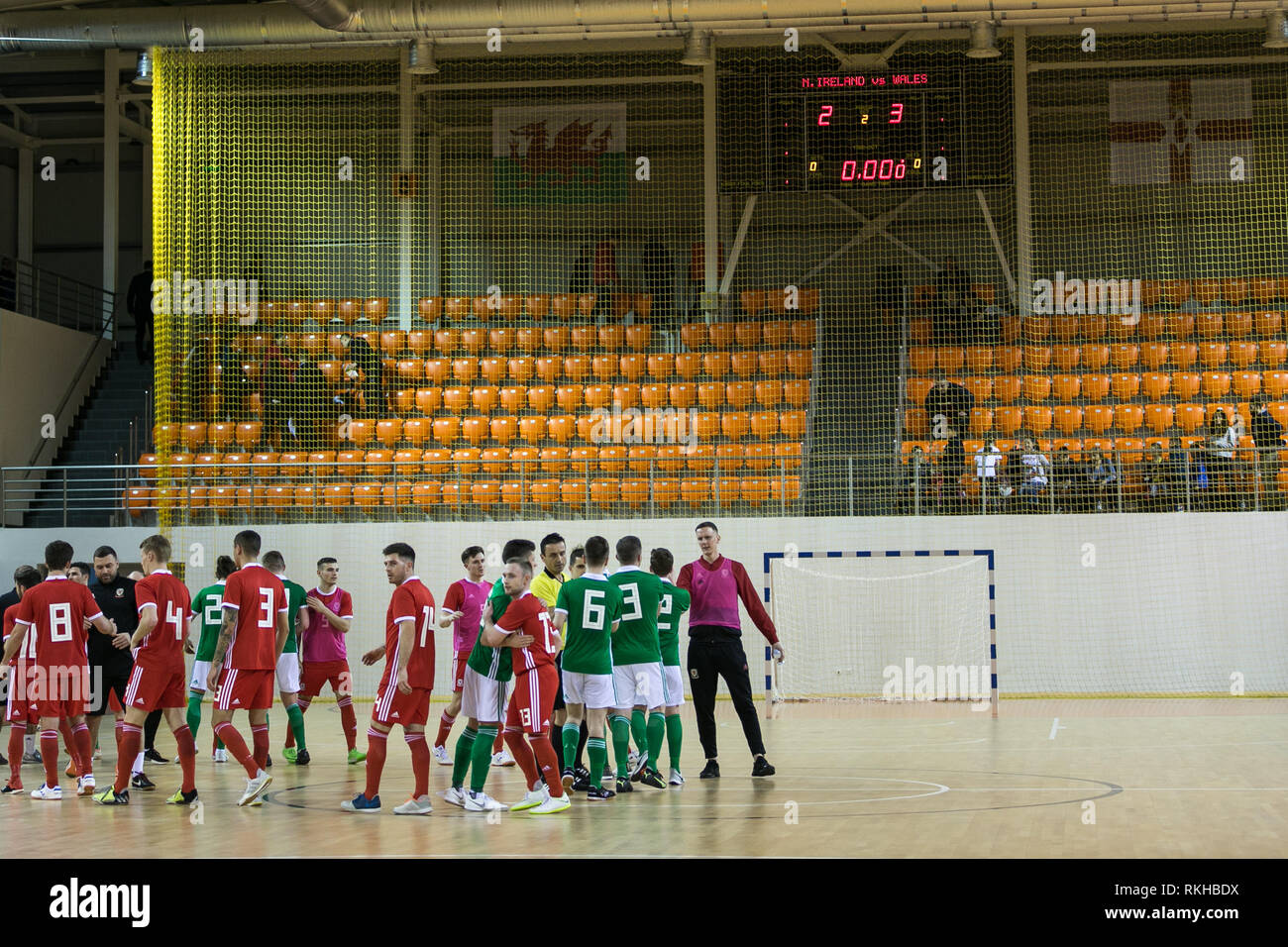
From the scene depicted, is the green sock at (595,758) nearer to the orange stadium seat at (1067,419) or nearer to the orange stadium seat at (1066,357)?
the orange stadium seat at (1067,419)

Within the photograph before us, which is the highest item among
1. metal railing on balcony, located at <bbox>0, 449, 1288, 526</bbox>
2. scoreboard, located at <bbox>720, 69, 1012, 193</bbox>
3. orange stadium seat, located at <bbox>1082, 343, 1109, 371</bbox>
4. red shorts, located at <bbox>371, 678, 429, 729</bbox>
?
scoreboard, located at <bbox>720, 69, 1012, 193</bbox>

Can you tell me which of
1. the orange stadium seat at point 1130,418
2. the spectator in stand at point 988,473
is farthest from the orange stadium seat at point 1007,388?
the spectator in stand at point 988,473

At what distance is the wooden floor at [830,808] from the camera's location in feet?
24.2

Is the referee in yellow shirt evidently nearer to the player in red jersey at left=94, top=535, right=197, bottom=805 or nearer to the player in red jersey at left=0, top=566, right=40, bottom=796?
the player in red jersey at left=94, top=535, right=197, bottom=805

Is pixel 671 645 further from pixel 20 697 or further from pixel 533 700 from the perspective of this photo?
pixel 20 697

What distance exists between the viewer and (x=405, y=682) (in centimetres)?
846

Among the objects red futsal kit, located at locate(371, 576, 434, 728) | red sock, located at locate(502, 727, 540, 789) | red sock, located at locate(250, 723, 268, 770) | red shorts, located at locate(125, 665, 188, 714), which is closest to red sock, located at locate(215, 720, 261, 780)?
red shorts, located at locate(125, 665, 188, 714)

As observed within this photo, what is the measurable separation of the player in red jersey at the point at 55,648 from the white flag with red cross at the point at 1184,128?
17423 mm

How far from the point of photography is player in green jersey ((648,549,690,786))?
9.86 m

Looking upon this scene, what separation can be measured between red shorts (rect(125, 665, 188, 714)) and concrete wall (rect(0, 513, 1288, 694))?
325 inches

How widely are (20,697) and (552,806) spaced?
4.28 metres

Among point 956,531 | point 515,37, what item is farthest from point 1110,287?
point 515,37

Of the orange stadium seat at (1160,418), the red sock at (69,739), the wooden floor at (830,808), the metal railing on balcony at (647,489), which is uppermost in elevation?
the orange stadium seat at (1160,418)
